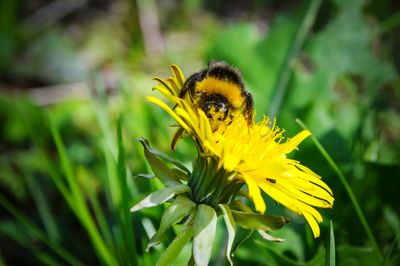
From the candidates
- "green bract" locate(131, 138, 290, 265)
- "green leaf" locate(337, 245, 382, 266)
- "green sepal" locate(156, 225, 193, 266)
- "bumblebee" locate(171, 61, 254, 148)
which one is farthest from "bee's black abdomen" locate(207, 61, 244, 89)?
"green leaf" locate(337, 245, 382, 266)

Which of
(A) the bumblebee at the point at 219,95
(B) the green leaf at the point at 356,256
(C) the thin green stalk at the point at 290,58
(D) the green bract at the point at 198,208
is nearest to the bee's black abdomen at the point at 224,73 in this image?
(A) the bumblebee at the point at 219,95

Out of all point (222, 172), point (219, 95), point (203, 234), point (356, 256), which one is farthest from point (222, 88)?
point (356, 256)

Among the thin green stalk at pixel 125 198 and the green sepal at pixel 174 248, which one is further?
the thin green stalk at pixel 125 198

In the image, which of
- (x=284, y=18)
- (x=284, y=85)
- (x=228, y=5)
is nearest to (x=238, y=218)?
(x=284, y=85)

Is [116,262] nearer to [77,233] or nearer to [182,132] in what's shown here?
[182,132]

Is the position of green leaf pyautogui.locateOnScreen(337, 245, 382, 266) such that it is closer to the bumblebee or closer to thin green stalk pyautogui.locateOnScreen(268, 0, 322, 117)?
the bumblebee

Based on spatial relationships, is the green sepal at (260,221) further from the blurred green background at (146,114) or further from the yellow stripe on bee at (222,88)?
the yellow stripe on bee at (222,88)

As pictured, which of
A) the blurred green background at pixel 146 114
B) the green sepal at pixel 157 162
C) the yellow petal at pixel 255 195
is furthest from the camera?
the blurred green background at pixel 146 114
